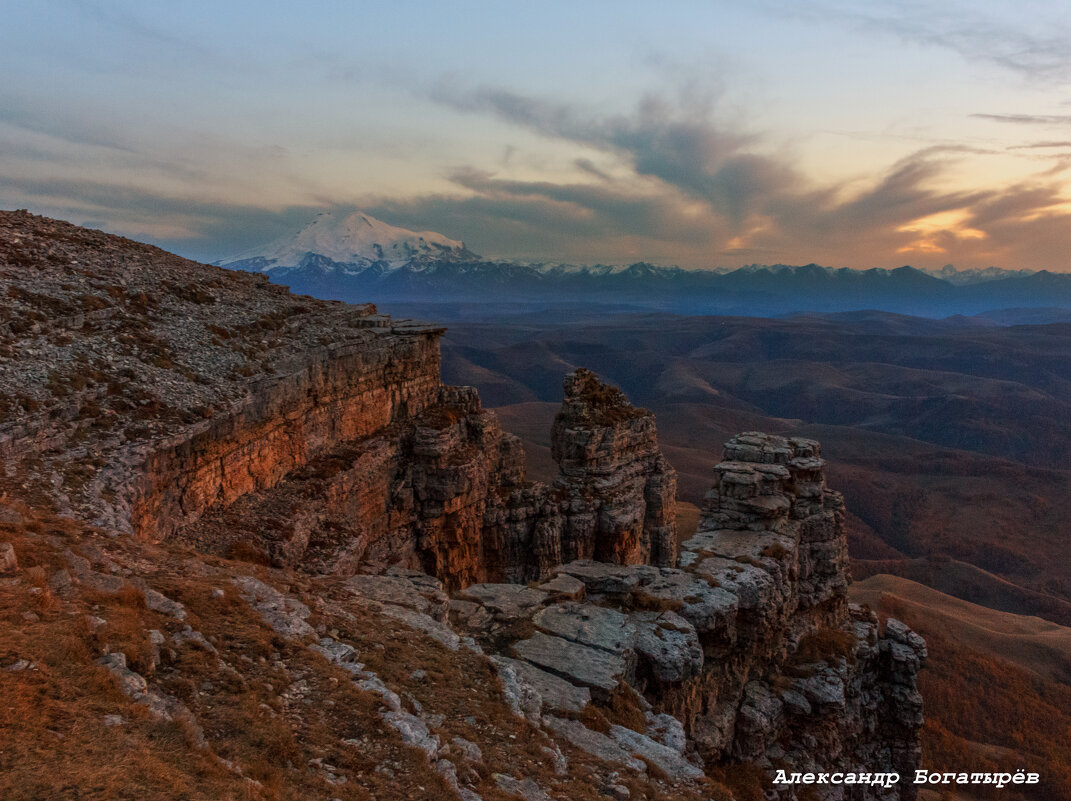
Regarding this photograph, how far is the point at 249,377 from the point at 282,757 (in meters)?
19.6

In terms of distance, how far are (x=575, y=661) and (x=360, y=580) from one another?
717 centimetres

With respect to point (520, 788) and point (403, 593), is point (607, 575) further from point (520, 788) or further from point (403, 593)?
point (520, 788)

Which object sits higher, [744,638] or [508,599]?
[508,599]

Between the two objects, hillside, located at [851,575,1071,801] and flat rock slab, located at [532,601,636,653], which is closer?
flat rock slab, located at [532,601,636,653]

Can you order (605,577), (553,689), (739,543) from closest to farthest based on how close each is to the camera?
(553,689)
(605,577)
(739,543)

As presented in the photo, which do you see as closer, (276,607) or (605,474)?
(276,607)

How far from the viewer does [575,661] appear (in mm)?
17578

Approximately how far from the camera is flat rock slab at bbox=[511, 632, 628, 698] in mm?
16609

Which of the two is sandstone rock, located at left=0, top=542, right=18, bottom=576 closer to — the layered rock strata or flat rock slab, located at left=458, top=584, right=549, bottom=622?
the layered rock strata

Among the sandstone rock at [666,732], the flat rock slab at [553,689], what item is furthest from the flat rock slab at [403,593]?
the sandstone rock at [666,732]

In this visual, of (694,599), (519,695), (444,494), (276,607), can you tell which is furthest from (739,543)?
(276,607)

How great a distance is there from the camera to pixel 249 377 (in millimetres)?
25234

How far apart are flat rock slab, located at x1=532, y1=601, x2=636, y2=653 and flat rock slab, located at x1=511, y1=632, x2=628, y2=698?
0.41m

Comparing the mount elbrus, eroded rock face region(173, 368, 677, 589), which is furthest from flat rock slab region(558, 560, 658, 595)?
eroded rock face region(173, 368, 677, 589)
